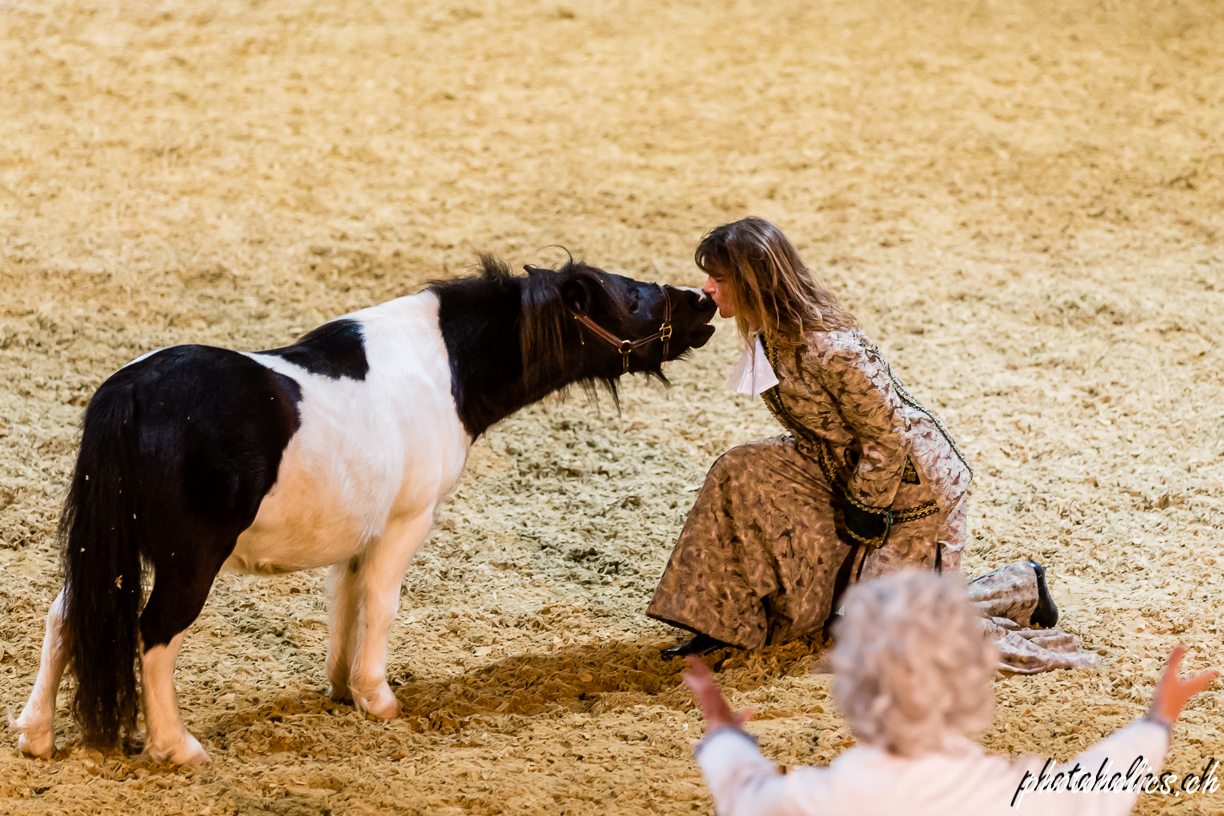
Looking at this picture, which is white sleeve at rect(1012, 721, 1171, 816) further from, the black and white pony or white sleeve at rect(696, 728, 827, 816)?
the black and white pony

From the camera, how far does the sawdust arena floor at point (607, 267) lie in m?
3.12

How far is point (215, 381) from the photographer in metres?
2.84

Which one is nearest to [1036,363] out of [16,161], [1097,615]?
[1097,615]

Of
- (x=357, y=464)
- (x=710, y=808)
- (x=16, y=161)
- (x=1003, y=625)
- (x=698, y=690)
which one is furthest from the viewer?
(x=16, y=161)

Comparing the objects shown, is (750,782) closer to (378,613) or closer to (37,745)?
(378,613)

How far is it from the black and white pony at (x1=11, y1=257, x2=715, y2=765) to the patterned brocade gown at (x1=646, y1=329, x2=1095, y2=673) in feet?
1.92

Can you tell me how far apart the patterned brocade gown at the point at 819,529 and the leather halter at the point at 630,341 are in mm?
479

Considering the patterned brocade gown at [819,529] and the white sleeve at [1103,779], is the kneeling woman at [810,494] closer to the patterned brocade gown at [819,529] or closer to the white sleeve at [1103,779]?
the patterned brocade gown at [819,529]

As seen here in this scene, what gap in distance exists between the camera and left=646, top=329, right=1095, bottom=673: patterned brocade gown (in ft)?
11.0

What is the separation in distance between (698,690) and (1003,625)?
221 cm

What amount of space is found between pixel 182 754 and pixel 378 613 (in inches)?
25.6

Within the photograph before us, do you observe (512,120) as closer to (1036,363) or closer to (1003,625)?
(1036,363)

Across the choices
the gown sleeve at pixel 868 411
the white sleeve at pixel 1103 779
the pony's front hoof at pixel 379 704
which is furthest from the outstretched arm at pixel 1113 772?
the pony's front hoof at pixel 379 704

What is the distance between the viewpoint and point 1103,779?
62.1 inches
